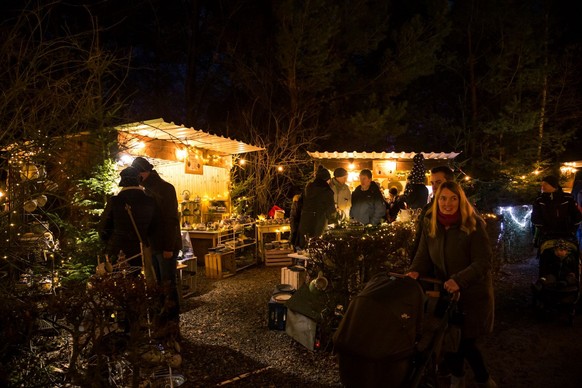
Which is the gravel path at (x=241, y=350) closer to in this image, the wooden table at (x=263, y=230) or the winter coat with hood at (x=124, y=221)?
the winter coat with hood at (x=124, y=221)

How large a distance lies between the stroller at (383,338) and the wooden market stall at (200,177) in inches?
249

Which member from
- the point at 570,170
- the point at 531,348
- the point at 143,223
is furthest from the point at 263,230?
the point at 570,170

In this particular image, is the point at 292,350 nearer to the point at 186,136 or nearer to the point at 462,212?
the point at 462,212

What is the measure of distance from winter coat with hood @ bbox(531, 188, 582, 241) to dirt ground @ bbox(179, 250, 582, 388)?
134 centimetres

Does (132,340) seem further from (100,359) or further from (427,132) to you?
(427,132)

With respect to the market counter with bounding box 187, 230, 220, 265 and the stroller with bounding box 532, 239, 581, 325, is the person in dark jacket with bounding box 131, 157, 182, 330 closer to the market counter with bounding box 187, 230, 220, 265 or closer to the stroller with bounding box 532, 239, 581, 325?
the market counter with bounding box 187, 230, 220, 265

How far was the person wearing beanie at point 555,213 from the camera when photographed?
5.89m

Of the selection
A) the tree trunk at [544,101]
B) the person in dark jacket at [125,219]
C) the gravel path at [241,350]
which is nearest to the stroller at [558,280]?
the gravel path at [241,350]

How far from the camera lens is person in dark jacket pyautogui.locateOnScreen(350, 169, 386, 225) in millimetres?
6988

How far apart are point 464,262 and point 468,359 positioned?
0.89m

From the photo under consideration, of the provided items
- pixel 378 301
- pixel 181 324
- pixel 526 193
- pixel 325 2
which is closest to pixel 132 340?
pixel 378 301

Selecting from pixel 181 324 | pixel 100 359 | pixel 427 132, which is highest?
pixel 427 132

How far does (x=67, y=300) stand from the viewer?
258 cm

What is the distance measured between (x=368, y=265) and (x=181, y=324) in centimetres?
314
